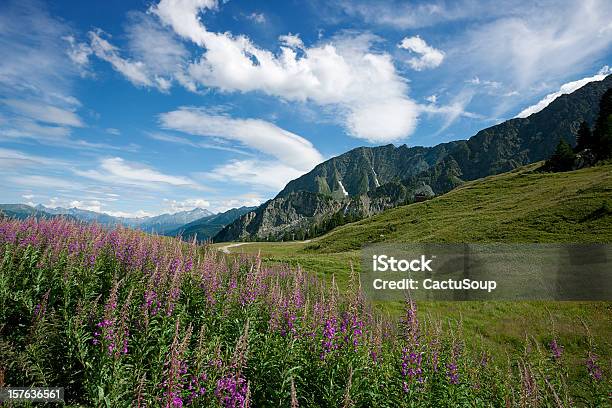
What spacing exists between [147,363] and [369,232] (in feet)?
213

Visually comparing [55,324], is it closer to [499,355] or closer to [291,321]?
[291,321]

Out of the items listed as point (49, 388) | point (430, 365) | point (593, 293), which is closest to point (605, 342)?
point (593, 293)

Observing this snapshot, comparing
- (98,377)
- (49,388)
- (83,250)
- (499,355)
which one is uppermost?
(83,250)

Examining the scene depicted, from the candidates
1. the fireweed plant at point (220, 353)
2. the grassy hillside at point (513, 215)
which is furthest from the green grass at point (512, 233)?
the fireweed plant at point (220, 353)

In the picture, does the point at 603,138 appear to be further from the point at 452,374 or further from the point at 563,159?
the point at 452,374

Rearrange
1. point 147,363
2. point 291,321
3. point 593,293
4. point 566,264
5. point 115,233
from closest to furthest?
1. point 147,363
2. point 291,321
3. point 115,233
4. point 593,293
5. point 566,264

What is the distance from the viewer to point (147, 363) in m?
6.80
